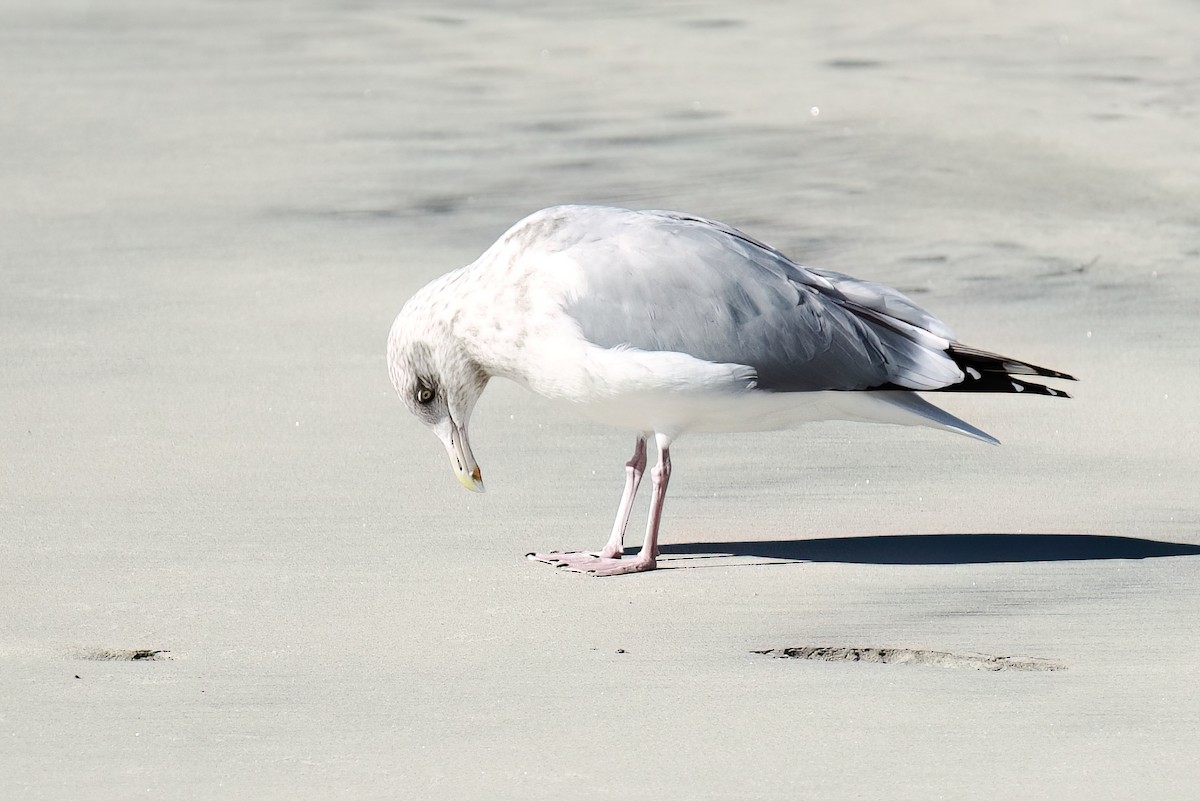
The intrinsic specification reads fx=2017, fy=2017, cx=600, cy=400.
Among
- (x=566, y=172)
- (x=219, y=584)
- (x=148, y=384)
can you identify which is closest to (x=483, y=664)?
(x=219, y=584)

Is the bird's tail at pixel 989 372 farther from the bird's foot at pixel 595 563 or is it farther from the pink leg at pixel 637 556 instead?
the bird's foot at pixel 595 563

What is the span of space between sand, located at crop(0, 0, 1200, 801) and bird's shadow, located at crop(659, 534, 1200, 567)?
0.02 metres

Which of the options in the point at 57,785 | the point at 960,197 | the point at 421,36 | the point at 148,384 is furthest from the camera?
the point at 421,36

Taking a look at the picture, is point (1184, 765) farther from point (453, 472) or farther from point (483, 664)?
point (453, 472)

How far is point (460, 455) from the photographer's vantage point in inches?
231

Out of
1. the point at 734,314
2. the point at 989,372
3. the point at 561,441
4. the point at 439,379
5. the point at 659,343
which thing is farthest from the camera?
the point at 561,441

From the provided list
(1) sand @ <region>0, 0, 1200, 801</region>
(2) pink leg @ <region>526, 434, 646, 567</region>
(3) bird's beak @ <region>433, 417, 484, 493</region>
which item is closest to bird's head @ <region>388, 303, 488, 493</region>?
(3) bird's beak @ <region>433, 417, 484, 493</region>

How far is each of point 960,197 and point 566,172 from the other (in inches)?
77.4

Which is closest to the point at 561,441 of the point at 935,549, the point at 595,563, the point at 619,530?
the point at 619,530

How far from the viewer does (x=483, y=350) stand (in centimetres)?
564

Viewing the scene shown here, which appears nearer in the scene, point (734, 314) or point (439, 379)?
point (734, 314)

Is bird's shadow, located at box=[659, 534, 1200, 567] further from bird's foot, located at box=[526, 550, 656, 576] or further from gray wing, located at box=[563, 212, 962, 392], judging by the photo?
gray wing, located at box=[563, 212, 962, 392]

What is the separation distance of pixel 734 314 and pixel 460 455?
92cm

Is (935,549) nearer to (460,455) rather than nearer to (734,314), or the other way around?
(734,314)
